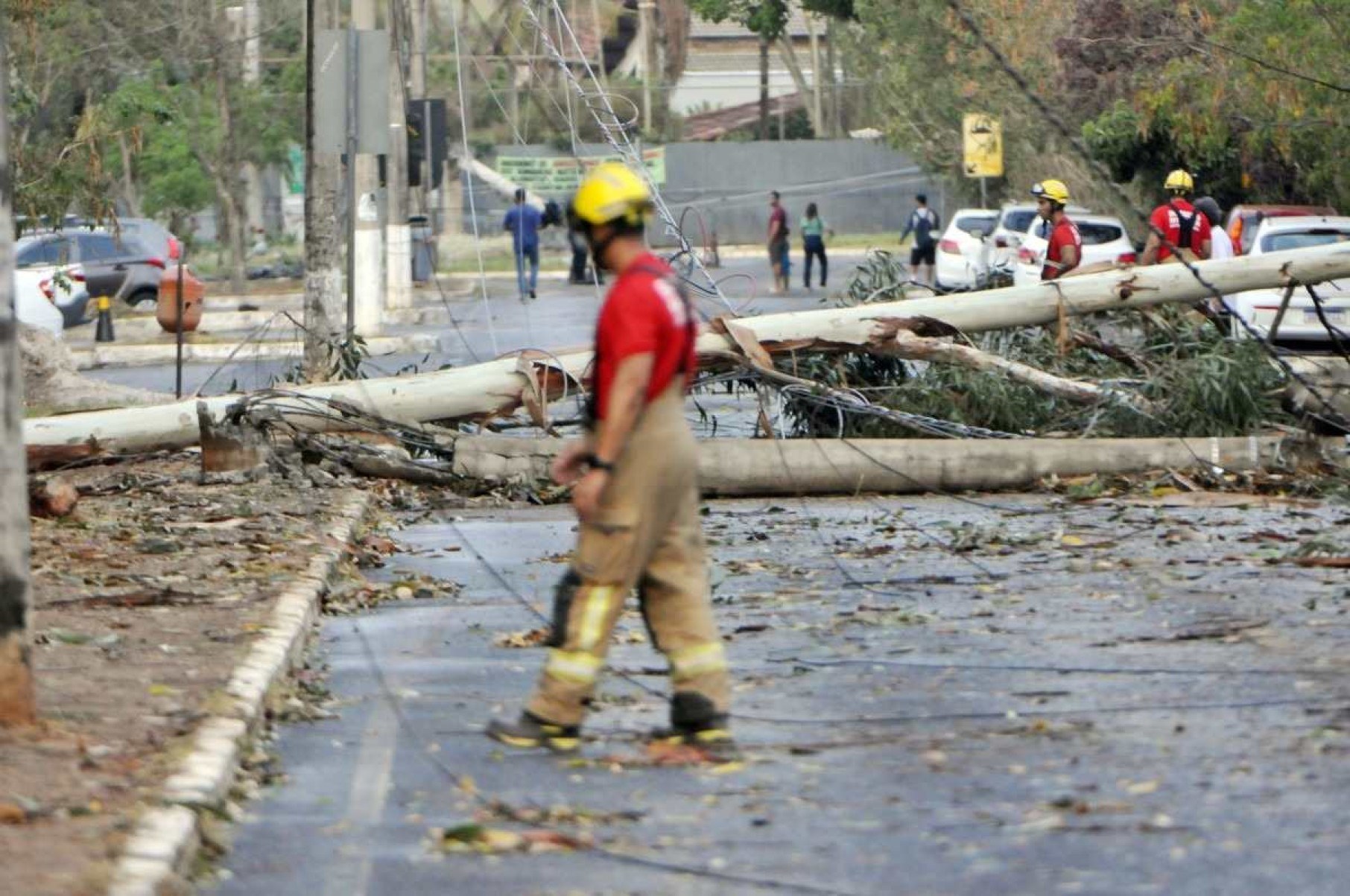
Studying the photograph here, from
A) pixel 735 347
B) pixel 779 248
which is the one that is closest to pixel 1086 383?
pixel 735 347

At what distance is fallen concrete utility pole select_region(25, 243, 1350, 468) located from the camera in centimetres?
1384

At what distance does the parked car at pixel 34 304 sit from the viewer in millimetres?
26500

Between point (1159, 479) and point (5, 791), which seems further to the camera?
point (1159, 479)

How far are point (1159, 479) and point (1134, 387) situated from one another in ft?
4.28

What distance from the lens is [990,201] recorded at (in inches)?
2032

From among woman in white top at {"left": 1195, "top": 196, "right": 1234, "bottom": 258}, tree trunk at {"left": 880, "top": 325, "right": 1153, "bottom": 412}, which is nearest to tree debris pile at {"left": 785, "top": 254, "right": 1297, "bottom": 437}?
tree trunk at {"left": 880, "top": 325, "right": 1153, "bottom": 412}

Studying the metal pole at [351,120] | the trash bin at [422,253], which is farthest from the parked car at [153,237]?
the metal pole at [351,120]

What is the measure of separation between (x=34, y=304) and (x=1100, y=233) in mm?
14997

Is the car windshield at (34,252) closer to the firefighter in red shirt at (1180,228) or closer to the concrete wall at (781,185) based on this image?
the firefighter in red shirt at (1180,228)

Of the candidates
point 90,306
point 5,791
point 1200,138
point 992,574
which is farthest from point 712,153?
point 5,791

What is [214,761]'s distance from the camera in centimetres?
638

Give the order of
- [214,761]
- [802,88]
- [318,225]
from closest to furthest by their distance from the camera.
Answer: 1. [214,761]
2. [318,225]
3. [802,88]

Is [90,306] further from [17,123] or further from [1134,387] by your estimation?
[1134,387]

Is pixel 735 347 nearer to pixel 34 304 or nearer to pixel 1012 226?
pixel 34 304
